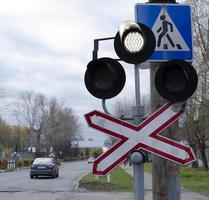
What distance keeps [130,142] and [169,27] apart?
145 centimetres

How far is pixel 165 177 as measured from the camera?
553 cm

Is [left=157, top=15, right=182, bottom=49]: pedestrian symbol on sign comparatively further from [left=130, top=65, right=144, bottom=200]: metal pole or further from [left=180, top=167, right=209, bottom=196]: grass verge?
[left=180, top=167, right=209, bottom=196]: grass verge

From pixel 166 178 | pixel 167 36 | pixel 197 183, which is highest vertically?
pixel 167 36

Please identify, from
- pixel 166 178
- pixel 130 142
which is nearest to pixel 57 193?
pixel 166 178

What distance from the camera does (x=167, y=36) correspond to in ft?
18.1

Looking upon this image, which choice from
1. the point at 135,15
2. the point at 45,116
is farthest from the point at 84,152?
the point at 135,15

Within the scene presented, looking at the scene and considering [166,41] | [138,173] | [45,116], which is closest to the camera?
[138,173]

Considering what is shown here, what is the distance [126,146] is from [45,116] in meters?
129

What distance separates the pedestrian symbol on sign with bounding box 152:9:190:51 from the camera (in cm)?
548

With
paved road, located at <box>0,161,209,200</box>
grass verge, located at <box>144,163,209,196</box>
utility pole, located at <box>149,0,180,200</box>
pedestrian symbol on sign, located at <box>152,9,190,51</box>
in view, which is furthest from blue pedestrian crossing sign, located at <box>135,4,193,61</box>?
paved road, located at <box>0,161,209,200</box>

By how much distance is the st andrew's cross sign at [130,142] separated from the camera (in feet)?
15.3

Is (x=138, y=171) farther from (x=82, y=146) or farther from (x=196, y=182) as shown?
(x=82, y=146)

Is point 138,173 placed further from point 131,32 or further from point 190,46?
point 190,46

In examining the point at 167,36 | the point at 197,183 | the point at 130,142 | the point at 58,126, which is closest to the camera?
the point at 130,142
